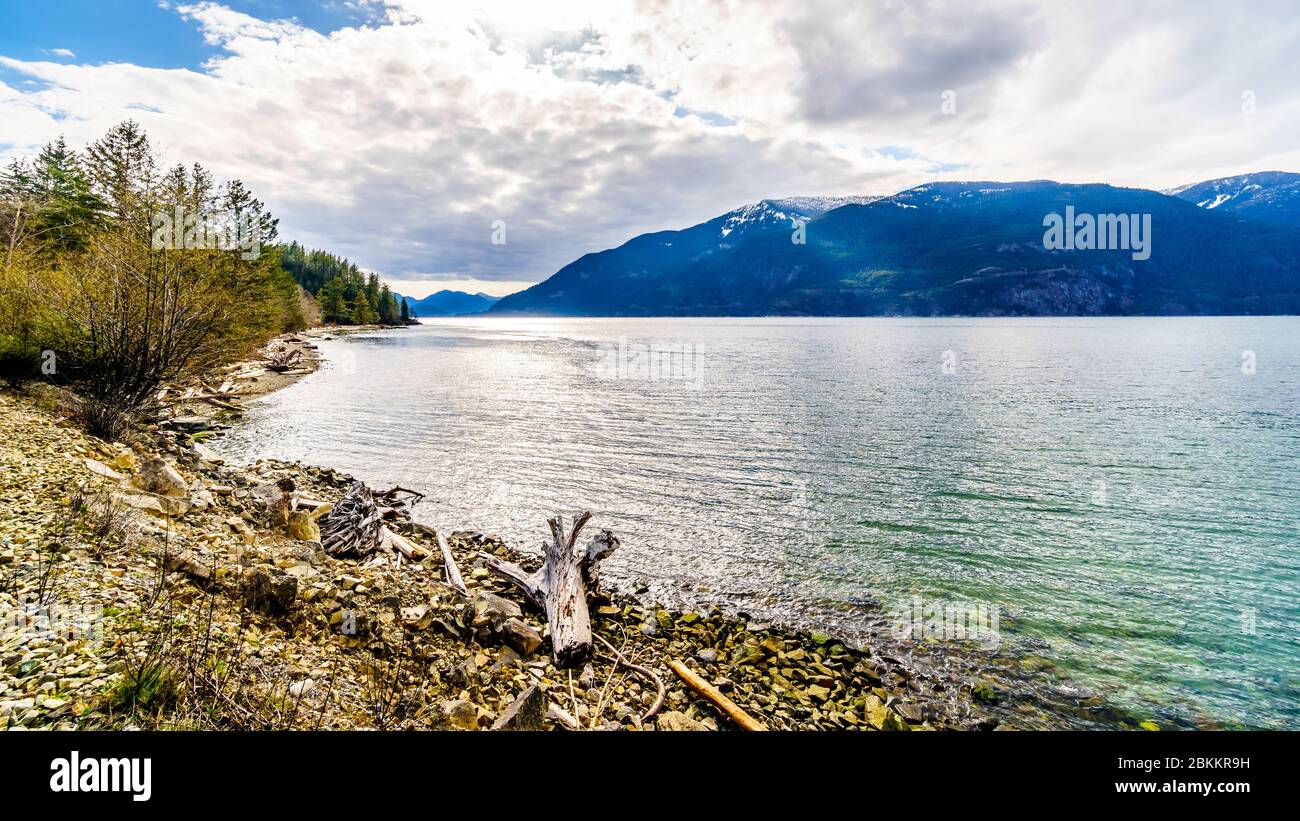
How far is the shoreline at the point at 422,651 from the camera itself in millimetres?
6273

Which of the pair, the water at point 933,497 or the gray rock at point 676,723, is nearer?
the gray rock at point 676,723

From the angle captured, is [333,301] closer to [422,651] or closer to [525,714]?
[422,651]

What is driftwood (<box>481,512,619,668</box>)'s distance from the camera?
9.42m

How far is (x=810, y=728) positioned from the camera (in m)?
8.18

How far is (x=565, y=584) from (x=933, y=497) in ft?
48.2

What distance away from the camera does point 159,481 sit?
43.3ft

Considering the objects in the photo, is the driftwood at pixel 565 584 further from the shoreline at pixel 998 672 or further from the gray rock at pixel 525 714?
the gray rock at pixel 525 714

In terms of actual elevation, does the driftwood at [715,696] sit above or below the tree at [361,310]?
below

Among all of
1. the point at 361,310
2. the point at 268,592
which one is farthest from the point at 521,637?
the point at 361,310

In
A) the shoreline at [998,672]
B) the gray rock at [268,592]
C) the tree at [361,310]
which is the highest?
the tree at [361,310]

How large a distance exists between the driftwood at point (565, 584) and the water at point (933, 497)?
2.05 metres

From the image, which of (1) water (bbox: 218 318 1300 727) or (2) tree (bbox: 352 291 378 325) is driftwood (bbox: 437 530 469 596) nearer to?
A: (1) water (bbox: 218 318 1300 727)

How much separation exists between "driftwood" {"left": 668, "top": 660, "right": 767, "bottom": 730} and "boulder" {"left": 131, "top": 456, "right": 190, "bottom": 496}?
42.7 feet

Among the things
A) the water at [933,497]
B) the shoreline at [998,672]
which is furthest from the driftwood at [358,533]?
the shoreline at [998,672]
